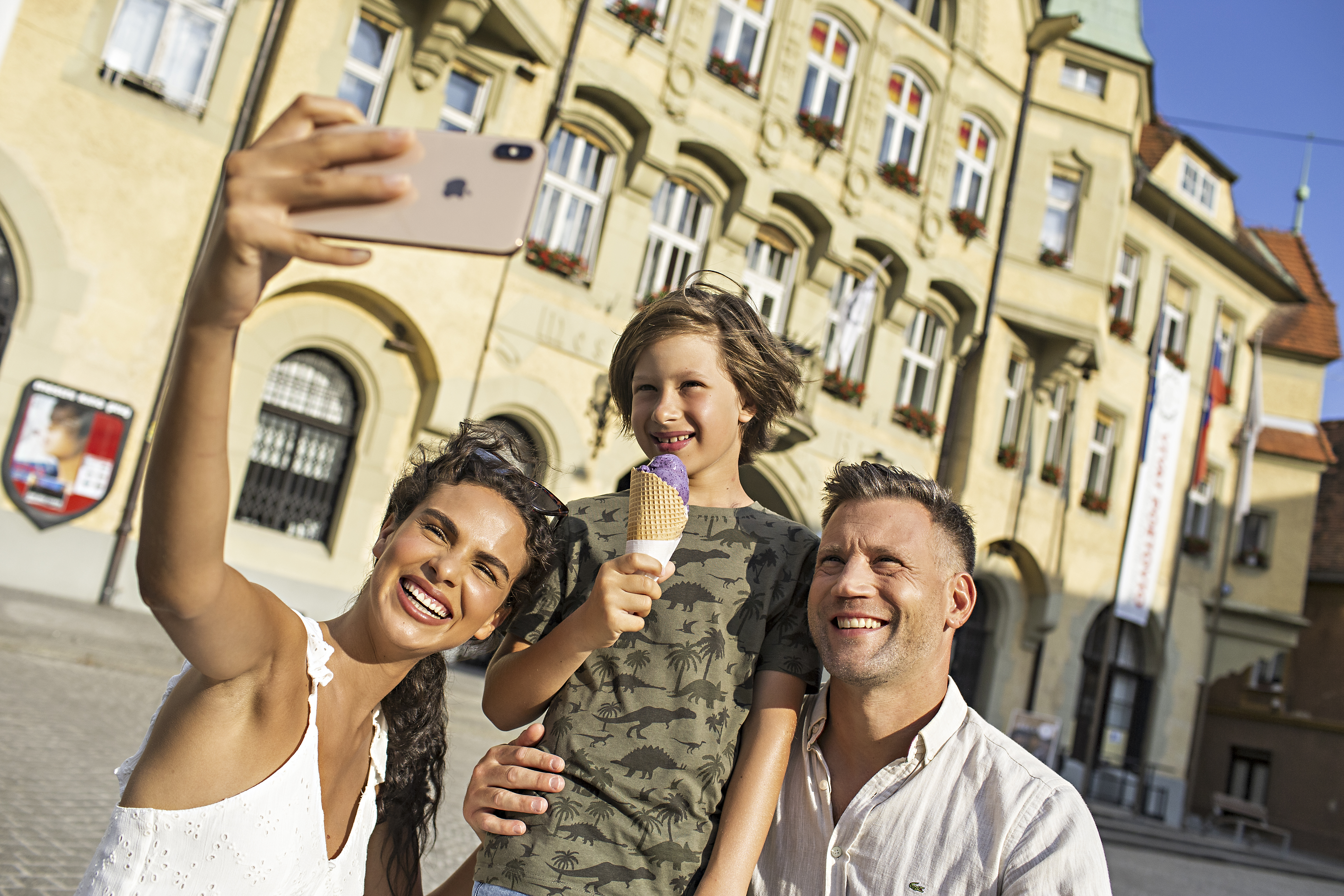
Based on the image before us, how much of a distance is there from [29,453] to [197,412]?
11.3 meters

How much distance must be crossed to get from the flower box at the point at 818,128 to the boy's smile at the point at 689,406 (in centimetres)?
1503

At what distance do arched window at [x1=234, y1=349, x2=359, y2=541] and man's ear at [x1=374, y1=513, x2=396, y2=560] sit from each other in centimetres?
1085

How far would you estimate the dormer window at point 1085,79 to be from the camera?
21016 millimetres

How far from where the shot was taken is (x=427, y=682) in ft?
8.63

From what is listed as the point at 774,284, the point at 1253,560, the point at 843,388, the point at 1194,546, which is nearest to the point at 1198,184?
the point at 1194,546

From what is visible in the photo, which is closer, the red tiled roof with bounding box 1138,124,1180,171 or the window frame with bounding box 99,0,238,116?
the window frame with bounding box 99,0,238,116

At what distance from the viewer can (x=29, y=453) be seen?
1078cm

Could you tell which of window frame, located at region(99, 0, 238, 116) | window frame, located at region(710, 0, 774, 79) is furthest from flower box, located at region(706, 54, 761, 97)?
window frame, located at region(99, 0, 238, 116)

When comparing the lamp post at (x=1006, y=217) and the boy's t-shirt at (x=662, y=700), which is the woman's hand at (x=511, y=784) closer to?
the boy's t-shirt at (x=662, y=700)

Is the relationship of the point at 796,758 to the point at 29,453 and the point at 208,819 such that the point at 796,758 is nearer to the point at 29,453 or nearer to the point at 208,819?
the point at 208,819

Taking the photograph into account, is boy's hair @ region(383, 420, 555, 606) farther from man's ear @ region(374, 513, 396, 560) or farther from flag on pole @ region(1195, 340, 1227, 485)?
flag on pole @ region(1195, 340, 1227, 485)

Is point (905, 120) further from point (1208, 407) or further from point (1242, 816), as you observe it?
point (1242, 816)

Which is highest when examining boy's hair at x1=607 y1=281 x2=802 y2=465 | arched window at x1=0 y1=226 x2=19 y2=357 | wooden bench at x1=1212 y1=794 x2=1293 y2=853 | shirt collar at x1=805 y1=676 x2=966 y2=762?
arched window at x1=0 y1=226 x2=19 y2=357

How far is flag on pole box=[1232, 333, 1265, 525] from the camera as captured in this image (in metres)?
22.8
